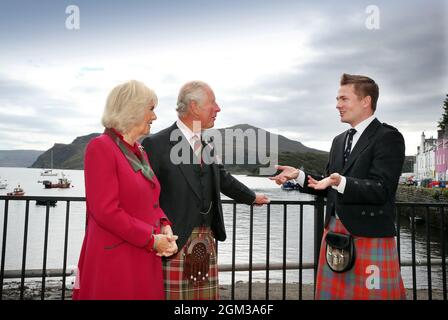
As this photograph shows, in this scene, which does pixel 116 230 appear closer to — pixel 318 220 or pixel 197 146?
pixel 197 146

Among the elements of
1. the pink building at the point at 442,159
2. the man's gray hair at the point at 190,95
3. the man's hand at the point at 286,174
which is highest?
the pink building at the point at 442,159

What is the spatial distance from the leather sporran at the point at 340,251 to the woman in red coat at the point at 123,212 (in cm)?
120

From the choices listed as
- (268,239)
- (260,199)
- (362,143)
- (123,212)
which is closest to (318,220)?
(268,239)

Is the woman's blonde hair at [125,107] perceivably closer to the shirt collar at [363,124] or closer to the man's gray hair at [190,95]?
the man's gray hair at [190,95]

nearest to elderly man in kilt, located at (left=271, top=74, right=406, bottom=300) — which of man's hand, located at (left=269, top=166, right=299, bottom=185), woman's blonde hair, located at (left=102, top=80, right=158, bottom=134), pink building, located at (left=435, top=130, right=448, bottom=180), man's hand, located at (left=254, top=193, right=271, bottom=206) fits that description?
man's hand, located at (left=269, top=166, right=299, bottom=185)

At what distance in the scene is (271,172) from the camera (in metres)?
3.02

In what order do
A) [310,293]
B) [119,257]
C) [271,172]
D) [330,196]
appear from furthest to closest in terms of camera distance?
[310,293], [271,172], [330,196], [119,257]

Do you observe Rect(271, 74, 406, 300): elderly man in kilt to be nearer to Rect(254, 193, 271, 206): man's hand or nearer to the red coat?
Rect(254, 193, 271, 206): man's hand

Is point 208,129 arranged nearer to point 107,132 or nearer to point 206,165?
point 206,165

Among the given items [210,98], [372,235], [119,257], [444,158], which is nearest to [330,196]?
[372,235]

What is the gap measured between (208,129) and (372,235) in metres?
1.40

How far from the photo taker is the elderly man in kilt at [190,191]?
98.0 inches

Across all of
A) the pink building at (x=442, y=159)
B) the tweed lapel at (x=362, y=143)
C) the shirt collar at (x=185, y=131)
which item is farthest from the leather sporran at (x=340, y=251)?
the pink building at (x=442, y=159)

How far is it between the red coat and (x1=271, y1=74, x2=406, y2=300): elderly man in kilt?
119 cm
